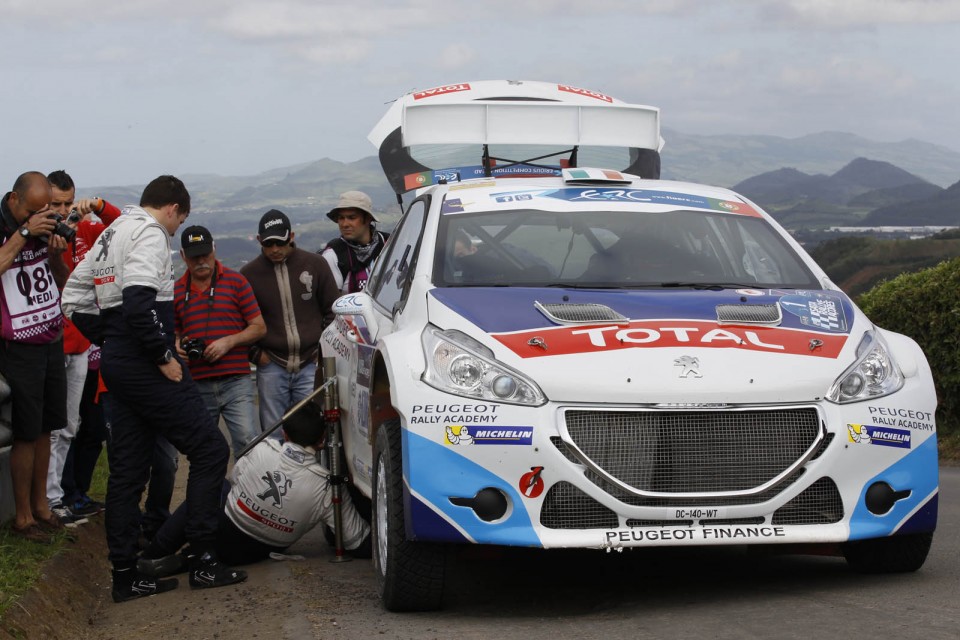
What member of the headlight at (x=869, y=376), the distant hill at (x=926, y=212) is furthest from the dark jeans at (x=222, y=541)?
the distant hill at (x=926, y=212)

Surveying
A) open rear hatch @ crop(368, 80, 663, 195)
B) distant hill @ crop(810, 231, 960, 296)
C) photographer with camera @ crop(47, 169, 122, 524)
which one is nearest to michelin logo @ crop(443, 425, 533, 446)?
photographer with camera @ crop(47, 169, 122, 524)

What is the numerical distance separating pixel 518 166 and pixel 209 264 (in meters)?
3.36

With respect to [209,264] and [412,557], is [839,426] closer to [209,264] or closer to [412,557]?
[412,557]

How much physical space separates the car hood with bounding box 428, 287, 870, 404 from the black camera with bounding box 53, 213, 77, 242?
8.62 ft

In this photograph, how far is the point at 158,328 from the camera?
6703 mm

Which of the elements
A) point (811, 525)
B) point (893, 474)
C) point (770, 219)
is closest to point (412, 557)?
point (811, 525)

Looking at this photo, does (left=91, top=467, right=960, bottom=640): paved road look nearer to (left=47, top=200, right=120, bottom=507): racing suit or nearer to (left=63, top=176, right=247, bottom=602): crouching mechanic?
(left=63, top=176, right=247, bottom=602): crouching mechanic

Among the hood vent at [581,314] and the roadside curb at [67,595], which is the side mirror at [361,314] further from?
the roadside curb at [67,595]

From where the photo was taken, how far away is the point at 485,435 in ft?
17.7

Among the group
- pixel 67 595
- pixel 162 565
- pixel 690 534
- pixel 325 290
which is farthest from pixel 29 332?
pixel 690 534

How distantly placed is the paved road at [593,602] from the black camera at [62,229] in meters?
2.05

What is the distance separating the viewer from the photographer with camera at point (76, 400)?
28.2 ft

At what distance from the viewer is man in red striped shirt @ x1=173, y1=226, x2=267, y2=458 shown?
342 inches

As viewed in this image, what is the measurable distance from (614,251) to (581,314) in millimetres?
943
